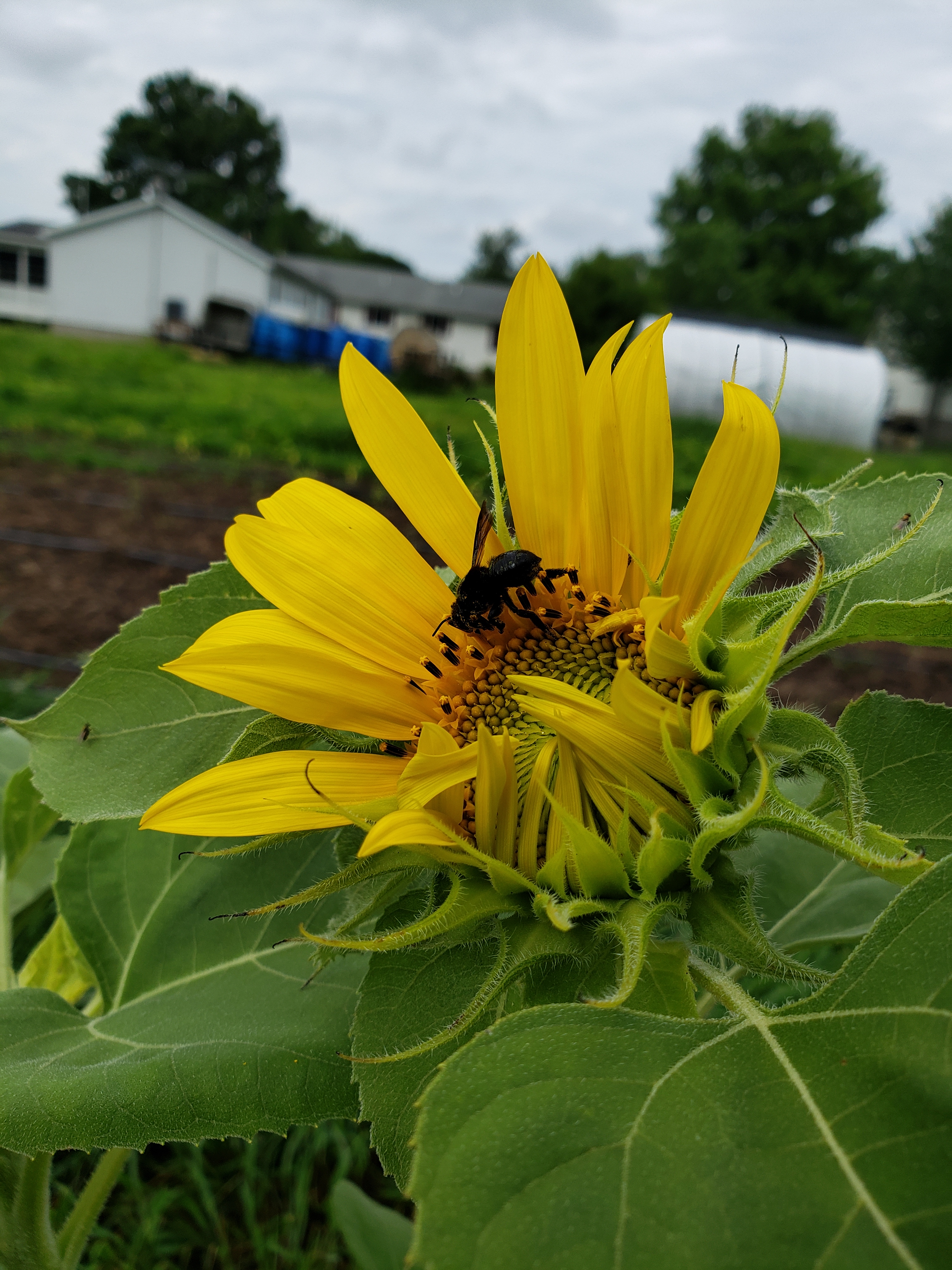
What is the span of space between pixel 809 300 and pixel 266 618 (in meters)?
37.3

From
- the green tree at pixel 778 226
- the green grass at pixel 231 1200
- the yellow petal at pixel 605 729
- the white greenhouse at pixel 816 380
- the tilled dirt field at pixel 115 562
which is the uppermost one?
the green tree at pixel 778 226

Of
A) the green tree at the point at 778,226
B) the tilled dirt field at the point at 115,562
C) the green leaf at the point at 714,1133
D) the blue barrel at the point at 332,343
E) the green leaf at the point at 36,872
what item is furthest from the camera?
the green tree at the point at 778,226

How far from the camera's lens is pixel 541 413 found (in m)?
0.69

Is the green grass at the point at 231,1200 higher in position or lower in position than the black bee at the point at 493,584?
lower

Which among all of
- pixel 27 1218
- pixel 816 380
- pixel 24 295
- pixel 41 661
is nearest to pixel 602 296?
pixel 816 380

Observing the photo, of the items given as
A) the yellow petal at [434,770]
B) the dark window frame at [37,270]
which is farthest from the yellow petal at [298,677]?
the dark window frame at [37,270]

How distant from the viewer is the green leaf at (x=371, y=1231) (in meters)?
1.24

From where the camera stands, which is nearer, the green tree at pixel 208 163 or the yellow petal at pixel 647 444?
the yellow petal at pixel 647 444

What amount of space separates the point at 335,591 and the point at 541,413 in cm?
20

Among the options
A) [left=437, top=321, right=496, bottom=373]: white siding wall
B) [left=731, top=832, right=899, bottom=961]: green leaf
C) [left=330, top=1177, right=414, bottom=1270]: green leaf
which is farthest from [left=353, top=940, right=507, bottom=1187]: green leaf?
[left=437, top=321, right=496, bottom=373]: white siding wall

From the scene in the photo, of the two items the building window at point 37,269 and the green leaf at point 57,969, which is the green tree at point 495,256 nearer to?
the building window at point 37,269

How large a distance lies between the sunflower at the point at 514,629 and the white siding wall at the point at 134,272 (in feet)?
98.2

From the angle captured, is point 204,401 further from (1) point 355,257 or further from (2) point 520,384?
(1) point 355,257

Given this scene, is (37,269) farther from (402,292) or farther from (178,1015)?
(178,1015)
